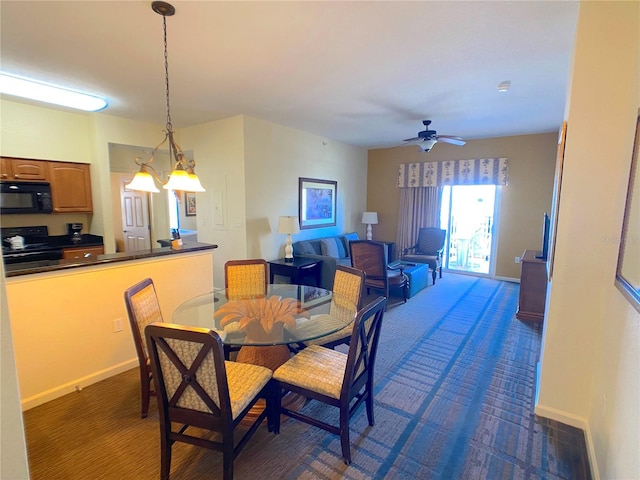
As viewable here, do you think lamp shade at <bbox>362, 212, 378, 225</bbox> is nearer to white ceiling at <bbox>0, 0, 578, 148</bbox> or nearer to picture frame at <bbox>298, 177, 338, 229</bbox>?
picture frame at <bbox>298, 177, 338, 229</bbox>

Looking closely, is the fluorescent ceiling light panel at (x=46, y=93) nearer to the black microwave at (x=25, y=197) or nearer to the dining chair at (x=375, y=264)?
the black microwave at (x=25, y=197)

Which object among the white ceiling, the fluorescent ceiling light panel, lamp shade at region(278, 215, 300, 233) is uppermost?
the white ceiling

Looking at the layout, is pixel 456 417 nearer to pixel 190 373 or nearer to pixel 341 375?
pixel 341 375

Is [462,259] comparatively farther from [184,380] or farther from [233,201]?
[184,380]

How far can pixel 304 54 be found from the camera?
8.28 feet

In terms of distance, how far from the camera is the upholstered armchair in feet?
19.3

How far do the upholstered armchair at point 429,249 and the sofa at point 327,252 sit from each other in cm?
125

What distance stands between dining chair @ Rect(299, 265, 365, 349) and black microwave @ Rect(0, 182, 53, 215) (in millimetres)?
4023

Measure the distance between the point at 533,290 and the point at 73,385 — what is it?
16.4ft

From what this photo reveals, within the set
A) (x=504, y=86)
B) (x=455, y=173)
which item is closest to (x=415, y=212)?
(x=455, y=173)

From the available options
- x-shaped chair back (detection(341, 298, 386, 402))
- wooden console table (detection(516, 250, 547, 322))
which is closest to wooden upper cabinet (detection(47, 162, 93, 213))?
x-shaped chair back (detection(341, 298, 386, 402))

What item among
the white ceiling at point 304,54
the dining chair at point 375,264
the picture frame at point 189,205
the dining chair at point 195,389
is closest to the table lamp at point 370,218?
the dining chair at point 375,264

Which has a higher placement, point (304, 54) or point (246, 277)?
point (304, 54)

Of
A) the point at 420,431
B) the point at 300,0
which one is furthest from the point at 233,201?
the point at 420,431
